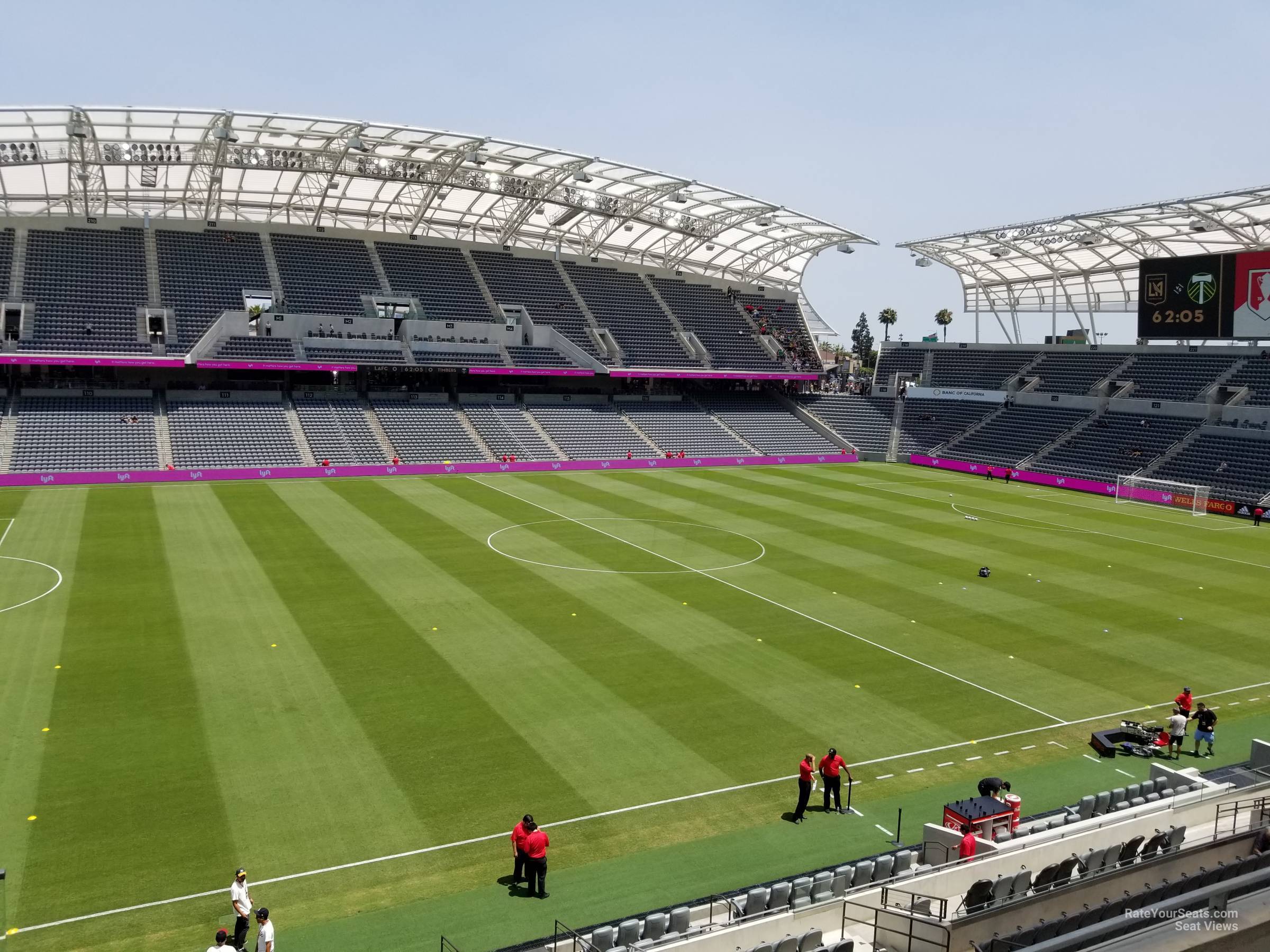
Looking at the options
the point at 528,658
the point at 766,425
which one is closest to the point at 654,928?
the point at 528,658

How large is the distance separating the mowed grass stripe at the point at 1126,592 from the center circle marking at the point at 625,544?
5.62 m

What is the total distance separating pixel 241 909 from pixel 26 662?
13040 mm

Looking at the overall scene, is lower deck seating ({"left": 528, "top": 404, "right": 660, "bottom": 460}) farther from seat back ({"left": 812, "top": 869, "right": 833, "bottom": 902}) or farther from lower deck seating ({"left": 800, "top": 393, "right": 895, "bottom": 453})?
seat back ({"left": 812, "top": 869, "right": 833, "bottom": 902})

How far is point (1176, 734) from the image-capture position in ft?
60.8

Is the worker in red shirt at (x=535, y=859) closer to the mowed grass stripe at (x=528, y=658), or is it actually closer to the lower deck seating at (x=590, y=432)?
the mowed grass stripe at (x=528, y=658)

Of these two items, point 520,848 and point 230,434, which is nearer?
point 520,848

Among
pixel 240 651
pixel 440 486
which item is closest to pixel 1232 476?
pixel 440 486

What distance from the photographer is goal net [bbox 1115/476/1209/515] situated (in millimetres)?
49719

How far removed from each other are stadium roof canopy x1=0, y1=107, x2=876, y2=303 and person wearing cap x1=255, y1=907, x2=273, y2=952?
150 feet

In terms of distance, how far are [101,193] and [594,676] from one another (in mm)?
55968

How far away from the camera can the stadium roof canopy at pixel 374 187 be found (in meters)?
50.7

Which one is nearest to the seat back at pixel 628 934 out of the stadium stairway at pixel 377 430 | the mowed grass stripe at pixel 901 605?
the mowed grass stripe at pixel 901 605

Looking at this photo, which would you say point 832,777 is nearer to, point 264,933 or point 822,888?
point 822,888

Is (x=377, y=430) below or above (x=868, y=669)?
above
